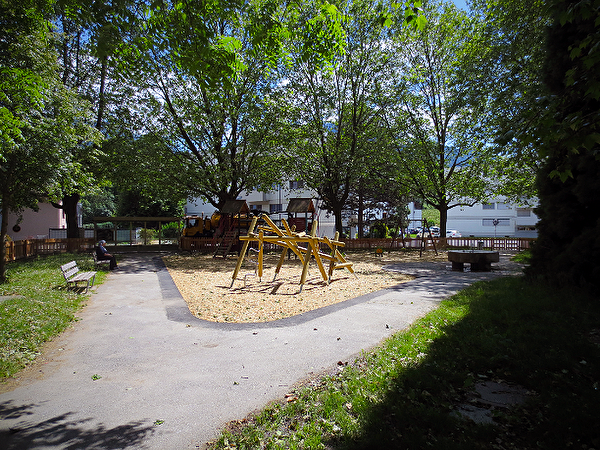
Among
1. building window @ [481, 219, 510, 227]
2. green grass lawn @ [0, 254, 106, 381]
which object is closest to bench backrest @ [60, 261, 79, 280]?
green grass lawn @ [0, 254, 106, 381]

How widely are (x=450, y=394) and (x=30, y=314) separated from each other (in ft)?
23.9

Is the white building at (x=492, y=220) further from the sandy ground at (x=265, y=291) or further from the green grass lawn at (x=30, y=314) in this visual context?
the green grass lawn at (x=30, y=314)

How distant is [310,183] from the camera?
26.7 metres

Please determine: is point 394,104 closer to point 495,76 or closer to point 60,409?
point 495,76

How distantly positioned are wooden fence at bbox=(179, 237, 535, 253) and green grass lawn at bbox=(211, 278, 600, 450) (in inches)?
755

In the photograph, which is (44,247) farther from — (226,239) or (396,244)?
(396,244)

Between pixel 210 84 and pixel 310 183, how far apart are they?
20.9 metres

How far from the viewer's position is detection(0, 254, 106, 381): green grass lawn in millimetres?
5059

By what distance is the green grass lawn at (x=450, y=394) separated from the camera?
3.06 m

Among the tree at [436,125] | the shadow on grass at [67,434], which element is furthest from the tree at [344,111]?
the shadow on grass at [67,434]

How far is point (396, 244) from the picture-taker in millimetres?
27344

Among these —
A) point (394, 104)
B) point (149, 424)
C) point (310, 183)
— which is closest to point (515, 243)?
point (394, 104)

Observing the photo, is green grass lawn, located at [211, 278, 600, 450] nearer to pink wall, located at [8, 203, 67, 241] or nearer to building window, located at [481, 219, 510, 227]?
pink wall, located at [8, 203, 67, 241]

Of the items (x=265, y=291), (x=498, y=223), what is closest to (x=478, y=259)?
(x=265, y=291)
